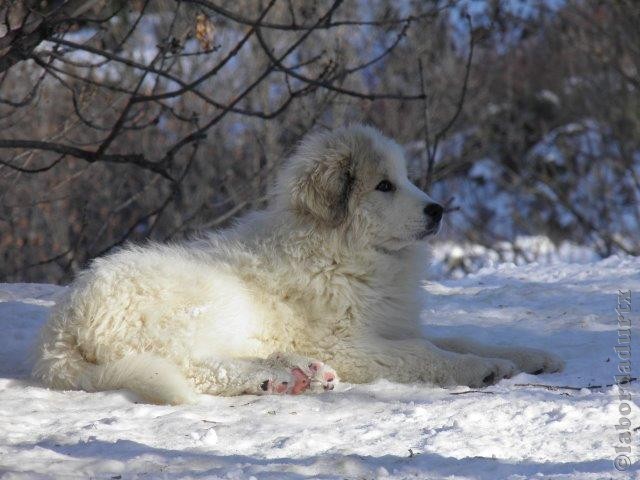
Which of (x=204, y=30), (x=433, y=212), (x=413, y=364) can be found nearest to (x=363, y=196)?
(x=433, y=212)

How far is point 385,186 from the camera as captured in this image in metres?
5.74

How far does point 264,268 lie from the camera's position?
5.59 metres

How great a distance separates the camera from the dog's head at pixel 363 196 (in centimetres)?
565

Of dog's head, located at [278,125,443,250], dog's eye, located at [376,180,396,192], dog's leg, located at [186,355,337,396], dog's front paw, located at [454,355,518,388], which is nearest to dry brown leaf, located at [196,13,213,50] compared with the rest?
dog's head, located at [278,125,443,250]

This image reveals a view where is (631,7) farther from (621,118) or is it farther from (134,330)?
(134,330)

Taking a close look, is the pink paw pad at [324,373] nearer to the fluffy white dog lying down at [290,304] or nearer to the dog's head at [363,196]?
the fluffy white dog lying down at [290,304]

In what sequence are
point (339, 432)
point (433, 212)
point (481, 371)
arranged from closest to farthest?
point (339, 432) < point (481, 371) < point (433, 212)

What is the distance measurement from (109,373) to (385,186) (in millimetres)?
2025

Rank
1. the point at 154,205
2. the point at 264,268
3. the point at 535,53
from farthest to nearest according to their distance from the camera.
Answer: the point at 535,53, the point at 154,205, the point at 264,268

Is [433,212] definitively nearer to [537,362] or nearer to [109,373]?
[537,362]

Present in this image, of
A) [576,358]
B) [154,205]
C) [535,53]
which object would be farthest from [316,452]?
[535,53]

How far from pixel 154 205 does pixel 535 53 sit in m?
10.7

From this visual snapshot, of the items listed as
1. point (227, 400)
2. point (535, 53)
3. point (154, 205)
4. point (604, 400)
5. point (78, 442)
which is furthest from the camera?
point (535, 53)

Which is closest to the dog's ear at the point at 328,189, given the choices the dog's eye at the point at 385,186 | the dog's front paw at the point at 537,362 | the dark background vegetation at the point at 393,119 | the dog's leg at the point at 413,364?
the dog's eye at the point at 385,186
